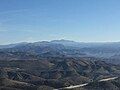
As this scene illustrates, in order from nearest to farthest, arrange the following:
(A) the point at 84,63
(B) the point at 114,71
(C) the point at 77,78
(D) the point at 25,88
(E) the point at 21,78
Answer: (D) the point at 25,88 → (C) the point at 77,78 → (E) the point at 21,78 → (B) the point at 114,71 → (A) the point at 84,63

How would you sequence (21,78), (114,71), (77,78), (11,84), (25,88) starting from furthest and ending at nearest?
(114,71) < (21,78) < (77,78) < (11,84) < (25,88)

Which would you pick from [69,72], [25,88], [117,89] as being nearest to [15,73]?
[69,72]

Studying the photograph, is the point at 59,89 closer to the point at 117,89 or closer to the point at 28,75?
the point at 117,89

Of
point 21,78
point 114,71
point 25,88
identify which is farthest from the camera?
point 114,71

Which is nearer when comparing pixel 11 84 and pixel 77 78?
pixel 11 84

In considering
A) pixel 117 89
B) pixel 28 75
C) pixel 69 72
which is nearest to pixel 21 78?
pixel 28 75

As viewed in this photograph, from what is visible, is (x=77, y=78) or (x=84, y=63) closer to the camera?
(x=77, y=78)

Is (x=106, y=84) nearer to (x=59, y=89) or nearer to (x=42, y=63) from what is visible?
(x=59, y=89)

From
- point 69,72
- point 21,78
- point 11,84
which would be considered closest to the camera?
point 11,84
